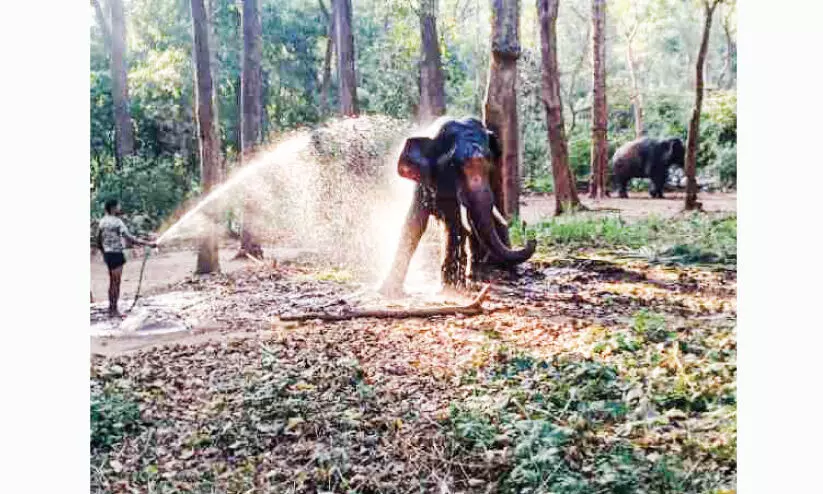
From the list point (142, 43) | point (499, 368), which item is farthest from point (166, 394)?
point (142, 43)

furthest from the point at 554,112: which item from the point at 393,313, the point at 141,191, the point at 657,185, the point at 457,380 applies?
the point at 141,191

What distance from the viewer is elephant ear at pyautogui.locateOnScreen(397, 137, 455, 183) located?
4.12 metres

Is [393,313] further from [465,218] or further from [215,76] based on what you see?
[215,76]

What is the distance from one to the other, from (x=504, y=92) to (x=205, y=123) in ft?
4.56

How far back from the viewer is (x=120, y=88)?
3807 millimetres

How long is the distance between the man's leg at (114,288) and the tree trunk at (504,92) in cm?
171

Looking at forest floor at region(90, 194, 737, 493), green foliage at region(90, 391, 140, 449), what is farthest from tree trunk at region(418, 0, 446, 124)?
green foliage at region(90, 391, 140, 449)

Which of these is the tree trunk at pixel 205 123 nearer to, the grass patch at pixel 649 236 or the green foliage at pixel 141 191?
the green foliage at pixel 141 191

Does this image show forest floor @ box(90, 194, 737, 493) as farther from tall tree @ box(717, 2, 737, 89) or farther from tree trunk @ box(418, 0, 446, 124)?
tree trunk @ box(418, 0, 446, 124)

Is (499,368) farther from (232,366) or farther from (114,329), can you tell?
(114,329)

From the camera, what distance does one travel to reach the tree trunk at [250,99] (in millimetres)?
3996

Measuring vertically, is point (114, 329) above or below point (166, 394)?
above
